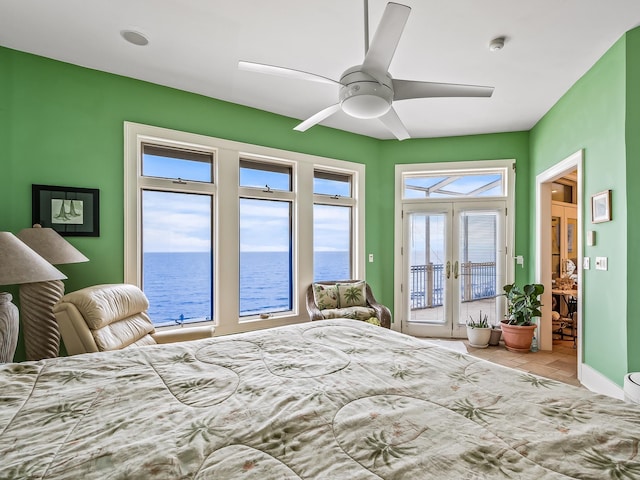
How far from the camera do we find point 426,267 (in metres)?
5.00

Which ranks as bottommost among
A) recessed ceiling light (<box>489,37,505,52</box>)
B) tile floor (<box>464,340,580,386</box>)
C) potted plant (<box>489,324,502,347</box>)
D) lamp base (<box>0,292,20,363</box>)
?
tile floor (<box>464,340,580,386</box>)

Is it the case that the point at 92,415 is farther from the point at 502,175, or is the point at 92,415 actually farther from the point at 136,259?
the point at 502,175

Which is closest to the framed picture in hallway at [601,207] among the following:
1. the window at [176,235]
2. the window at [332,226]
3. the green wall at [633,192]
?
the green wall at [633,192]

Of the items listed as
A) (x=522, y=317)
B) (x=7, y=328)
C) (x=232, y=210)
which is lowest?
(x=522, y=317)

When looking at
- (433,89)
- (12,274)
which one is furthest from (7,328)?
(433,89)

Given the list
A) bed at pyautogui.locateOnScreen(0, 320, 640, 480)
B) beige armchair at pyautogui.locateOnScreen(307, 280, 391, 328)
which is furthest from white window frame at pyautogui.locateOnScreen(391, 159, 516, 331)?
bed at pyautogui.locateOnScreen(0, 320, 640, 480)

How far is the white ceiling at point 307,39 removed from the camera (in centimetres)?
228

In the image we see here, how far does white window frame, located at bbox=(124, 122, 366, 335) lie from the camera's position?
3230 mm

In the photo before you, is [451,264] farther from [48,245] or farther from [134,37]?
[48,245]

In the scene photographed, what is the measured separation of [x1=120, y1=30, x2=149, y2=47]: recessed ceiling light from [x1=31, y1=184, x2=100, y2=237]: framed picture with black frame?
4.11 feet

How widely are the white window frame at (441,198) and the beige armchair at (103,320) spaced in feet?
10.8

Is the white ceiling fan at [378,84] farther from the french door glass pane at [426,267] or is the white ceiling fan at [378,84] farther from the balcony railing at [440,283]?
the balcony railing at [440,283]

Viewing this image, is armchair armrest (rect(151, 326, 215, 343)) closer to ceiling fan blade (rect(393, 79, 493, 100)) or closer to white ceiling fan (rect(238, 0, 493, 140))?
white ceiling fan (rect(238, 0, 493, 140))

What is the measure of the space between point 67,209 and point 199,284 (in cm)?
136
